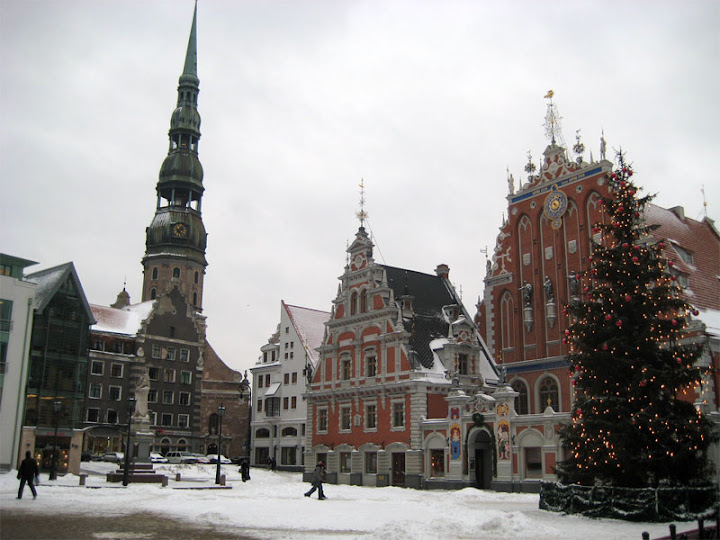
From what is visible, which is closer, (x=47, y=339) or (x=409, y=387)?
(x=409, y=387)

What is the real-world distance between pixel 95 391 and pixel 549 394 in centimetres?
4353

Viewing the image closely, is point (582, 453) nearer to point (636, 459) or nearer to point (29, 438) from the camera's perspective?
point (636, 459)

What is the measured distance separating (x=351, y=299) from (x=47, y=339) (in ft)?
72.1

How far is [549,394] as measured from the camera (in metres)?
42.0

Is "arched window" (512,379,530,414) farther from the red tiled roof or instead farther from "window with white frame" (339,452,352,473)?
"window with white frame" (339,452,352,473)

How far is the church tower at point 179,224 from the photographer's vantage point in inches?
3718

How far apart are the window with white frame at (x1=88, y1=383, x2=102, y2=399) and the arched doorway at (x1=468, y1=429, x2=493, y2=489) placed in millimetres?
41582

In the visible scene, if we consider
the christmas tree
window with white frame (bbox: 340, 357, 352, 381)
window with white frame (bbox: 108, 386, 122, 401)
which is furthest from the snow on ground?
window with white frame (bbox: 108, 386, 122, 401)

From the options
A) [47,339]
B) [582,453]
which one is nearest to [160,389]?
[47,339]

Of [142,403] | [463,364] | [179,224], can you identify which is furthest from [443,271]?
[179,224]

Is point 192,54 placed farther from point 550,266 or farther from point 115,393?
point 550,266

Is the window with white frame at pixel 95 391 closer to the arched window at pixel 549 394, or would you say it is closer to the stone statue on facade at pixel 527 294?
the stone statue on facade at pixel 527 294

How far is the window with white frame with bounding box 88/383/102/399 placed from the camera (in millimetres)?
66750

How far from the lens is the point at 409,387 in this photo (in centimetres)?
4288
